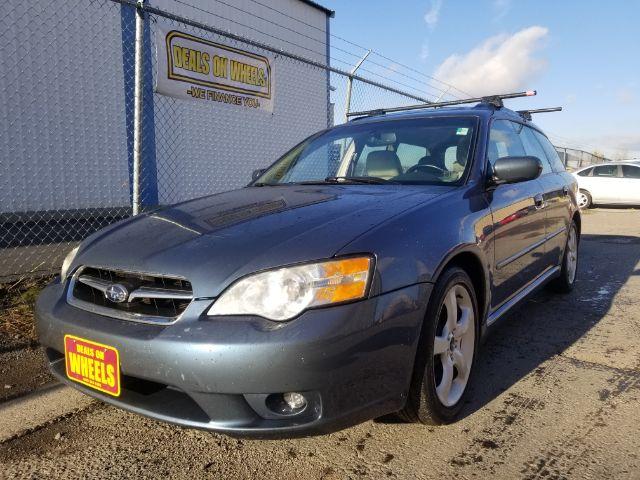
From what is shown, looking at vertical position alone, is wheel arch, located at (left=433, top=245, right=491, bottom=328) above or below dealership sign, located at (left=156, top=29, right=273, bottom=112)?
below

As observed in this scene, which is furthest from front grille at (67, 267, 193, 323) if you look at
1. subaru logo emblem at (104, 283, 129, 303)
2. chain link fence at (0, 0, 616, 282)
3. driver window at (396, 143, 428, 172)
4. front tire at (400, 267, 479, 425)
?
chain link fence at (0, 0, 616, 282)

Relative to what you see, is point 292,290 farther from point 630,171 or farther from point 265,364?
point 630,171

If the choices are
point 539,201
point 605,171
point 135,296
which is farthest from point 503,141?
point 605,171

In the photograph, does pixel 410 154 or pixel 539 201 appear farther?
pixel 539 201

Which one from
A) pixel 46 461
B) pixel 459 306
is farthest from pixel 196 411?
pixel 459 306

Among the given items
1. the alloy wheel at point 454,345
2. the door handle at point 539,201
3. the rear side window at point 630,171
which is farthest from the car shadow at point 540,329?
the rear side window at point 630,171

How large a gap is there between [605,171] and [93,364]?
15.6 metres

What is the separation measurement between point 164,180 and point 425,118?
24.1 feet

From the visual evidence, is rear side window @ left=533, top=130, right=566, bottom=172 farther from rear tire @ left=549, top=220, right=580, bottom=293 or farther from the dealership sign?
the dealership sign

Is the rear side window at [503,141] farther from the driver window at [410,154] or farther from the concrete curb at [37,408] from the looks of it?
the concrete curb at [37,408]

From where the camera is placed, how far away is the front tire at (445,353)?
206 centimetres

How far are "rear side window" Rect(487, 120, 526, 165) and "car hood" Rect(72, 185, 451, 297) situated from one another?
2.37ft

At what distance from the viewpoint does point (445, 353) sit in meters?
2.32

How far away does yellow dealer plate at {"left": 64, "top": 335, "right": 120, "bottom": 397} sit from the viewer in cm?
186
